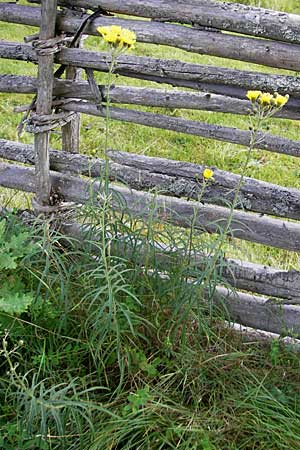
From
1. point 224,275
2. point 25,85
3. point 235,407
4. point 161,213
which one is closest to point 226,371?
point 235,407

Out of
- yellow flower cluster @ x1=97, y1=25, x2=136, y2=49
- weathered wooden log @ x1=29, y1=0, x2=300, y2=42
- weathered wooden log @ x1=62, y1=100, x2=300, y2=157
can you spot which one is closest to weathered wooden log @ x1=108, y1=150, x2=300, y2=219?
weathered wooden log @ x1=62, y1=100, x2=300, y2=157

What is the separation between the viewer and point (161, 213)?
250 centimetres

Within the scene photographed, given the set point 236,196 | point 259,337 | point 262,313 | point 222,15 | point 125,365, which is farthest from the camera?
point 262,313

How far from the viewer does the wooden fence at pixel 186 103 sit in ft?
7.13

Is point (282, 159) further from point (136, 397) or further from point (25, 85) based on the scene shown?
point (136, 397)

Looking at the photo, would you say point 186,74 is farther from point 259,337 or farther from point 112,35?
point 259,337

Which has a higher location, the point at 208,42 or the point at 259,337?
the point at 208,42

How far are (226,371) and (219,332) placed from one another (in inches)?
7.2

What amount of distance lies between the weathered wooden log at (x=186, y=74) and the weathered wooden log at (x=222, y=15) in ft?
0.47

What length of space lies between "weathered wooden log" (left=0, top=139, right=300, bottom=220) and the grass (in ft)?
1.23

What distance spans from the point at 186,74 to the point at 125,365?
1059 mm

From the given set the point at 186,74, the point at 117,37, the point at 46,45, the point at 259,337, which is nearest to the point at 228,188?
the point at 186,74

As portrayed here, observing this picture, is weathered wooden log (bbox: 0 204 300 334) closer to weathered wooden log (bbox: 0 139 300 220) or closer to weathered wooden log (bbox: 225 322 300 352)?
weathered wooden log (bbox: 225 322 300 352)

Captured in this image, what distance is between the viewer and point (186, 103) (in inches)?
94.2
